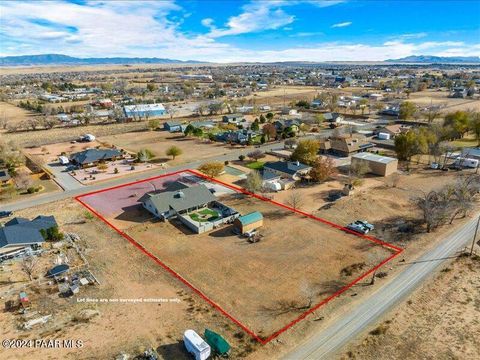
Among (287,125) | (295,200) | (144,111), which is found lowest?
(295,200)

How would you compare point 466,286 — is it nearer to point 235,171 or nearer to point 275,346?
point 275,346

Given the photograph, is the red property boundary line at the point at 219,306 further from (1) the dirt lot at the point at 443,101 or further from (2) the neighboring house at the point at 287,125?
(1) the dirt lot at the point at 443,101

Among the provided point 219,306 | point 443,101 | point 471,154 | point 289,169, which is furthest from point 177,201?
point 443,101

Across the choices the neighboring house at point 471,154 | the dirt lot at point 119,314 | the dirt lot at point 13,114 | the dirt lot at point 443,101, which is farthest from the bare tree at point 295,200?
the dirt lot at point 13,114

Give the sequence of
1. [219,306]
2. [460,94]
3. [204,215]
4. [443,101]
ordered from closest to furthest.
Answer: [219,306]
[204,215]
[443,101]
[460,94]

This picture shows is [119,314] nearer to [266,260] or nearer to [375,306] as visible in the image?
[266,260]
